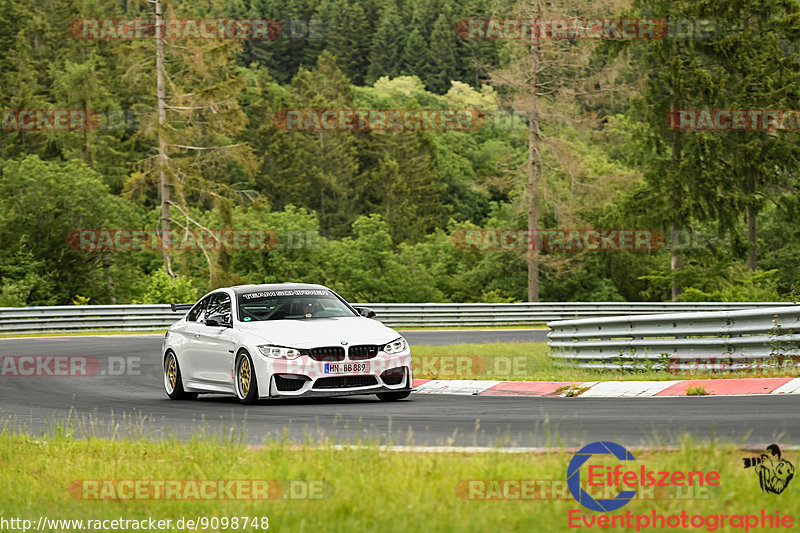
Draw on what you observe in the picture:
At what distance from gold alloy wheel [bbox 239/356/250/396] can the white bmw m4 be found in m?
0.01

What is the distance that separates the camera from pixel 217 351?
14352 millimetres

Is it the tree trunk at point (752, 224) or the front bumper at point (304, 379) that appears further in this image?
the tree trunk at point (752, 224)

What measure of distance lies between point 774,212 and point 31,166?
37.7 metres

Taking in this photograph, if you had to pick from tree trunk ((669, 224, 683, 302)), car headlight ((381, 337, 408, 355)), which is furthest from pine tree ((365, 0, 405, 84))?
car headlight ((381, 337, 408, 355))

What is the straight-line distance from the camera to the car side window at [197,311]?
15.6 meters

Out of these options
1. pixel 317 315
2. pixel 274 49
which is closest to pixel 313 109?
pixel 274 49

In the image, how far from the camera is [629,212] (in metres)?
49.6

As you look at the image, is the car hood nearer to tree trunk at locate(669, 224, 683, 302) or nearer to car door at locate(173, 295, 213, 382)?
car door at locate(173, 295, 213, 382)

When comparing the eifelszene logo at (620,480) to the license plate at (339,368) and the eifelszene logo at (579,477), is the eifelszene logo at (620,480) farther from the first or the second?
the license plate at (339,368)

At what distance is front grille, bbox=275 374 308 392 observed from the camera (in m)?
13.2

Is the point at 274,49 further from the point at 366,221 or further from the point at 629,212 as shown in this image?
the point at 629,212

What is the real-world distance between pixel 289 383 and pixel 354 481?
6.31 m

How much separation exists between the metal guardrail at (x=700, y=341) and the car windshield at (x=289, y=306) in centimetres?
468

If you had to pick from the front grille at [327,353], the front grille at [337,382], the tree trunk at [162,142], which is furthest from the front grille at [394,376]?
the tree trunk at [162,142]
